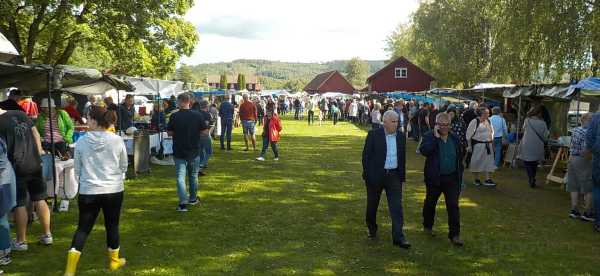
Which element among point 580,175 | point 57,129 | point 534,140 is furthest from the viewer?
point 534,140

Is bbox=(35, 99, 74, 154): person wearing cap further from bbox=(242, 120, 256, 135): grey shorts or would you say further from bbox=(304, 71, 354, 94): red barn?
bbox=(304, 71, 354, 94): red barn

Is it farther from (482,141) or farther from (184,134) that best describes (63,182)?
(482,141)

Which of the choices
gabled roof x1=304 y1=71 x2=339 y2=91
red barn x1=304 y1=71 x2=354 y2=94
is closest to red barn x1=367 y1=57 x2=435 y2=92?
red barn x1=304 y1=71 x2=354 y2=94

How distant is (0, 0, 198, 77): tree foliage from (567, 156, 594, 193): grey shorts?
1859 cm

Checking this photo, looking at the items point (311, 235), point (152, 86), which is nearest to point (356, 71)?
point (152, 86)

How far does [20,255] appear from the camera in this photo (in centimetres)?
513

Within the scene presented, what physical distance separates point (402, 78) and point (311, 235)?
54252mm

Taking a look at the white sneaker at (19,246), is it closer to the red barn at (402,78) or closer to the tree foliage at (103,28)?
the tree foliage at (103,28)

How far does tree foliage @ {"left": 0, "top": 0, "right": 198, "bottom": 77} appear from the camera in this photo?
21.5 m

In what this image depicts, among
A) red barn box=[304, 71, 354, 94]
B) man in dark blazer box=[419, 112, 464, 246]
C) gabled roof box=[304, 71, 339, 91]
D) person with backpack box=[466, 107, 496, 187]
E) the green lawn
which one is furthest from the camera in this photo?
gabled roof box=[304, 71, 339, 91]

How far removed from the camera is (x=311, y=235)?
20.4 ft

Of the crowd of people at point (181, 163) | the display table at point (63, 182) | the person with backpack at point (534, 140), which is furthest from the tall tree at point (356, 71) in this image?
the display table at point (63, 182)

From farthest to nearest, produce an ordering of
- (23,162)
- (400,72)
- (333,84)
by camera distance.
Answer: (333,84)
(400,72)
(23,162)

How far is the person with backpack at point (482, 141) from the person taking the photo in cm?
928
